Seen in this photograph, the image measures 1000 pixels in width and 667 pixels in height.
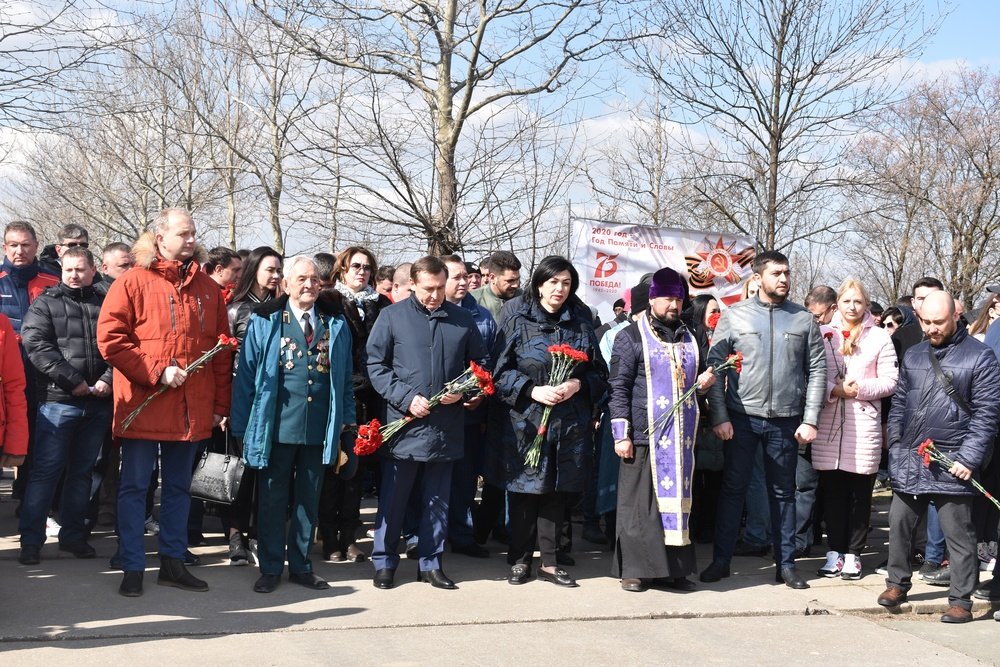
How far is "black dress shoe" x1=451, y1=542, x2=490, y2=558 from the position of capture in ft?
26.1

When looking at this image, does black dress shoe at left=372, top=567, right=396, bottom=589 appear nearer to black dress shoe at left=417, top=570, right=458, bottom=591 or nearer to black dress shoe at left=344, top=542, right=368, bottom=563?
black dress shoe at left=417, top=570, right=458, bottom=591

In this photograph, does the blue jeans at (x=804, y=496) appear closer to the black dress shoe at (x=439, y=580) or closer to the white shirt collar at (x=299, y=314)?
the black dress shoe at (x=439, y=580)

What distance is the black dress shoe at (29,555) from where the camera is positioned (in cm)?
692

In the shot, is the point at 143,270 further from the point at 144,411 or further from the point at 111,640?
the point at 111,640

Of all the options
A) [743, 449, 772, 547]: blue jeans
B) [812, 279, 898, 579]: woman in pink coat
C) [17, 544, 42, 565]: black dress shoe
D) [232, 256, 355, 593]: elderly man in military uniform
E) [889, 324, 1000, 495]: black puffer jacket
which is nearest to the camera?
[232, 256, 355, 593]: elderly man in military uniform

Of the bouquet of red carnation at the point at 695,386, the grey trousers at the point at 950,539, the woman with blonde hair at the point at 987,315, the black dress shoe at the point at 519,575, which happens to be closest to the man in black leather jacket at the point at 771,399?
the bouquet of red carnation at the point at 695,386

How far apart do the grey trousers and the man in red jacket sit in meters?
4.41

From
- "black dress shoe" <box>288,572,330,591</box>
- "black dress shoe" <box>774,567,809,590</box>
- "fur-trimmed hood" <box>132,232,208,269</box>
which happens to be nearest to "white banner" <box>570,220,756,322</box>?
"black dress shoe" <box>774,567,809,590</box>

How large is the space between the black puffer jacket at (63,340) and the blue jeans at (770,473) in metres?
4.32

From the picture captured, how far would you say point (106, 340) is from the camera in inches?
238

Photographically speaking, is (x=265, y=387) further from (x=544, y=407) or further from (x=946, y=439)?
(x=946, y=439)

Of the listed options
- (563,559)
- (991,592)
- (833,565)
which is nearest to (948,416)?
(991,592)

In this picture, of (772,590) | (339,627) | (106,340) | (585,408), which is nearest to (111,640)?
(339,627)

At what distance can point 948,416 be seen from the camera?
6707 millimetres
